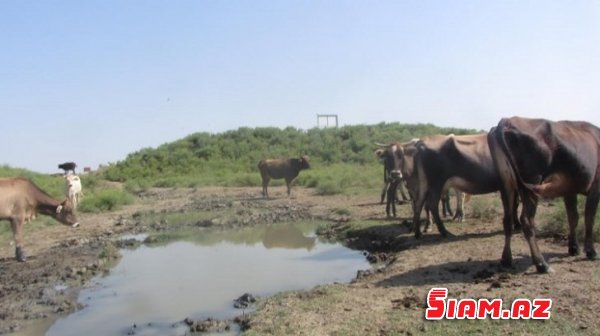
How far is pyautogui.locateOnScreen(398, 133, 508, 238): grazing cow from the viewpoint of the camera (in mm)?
9961

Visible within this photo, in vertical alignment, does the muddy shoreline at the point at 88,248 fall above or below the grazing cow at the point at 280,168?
below

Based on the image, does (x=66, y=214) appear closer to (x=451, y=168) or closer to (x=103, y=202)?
(x=103, y=202)

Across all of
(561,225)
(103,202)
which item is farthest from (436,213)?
(103,202)

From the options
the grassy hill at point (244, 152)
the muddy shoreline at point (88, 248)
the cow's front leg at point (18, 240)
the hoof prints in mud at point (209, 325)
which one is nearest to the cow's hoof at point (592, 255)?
the muddy shoreline at point (88, 248)

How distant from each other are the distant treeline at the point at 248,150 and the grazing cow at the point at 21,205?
20438 millimetres

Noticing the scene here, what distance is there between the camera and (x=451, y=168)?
10.1 meters

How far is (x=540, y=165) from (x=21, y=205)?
938 cm

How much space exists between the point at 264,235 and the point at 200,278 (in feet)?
14.8

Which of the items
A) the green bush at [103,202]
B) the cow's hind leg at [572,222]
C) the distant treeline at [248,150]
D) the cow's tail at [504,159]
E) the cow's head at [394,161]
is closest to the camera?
the cow's tail at [504,159]

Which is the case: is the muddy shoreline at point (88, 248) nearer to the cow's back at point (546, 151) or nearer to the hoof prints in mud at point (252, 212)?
the hoof prints in mud at point (252, 212)

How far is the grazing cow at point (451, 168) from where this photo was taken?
996 centimetres

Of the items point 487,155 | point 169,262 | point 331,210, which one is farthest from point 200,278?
point 331,210

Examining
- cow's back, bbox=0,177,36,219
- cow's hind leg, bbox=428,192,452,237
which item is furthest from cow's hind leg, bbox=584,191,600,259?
cow's back, bbox=0,177,36,219

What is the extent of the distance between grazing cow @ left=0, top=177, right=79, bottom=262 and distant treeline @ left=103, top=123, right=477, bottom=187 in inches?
805
